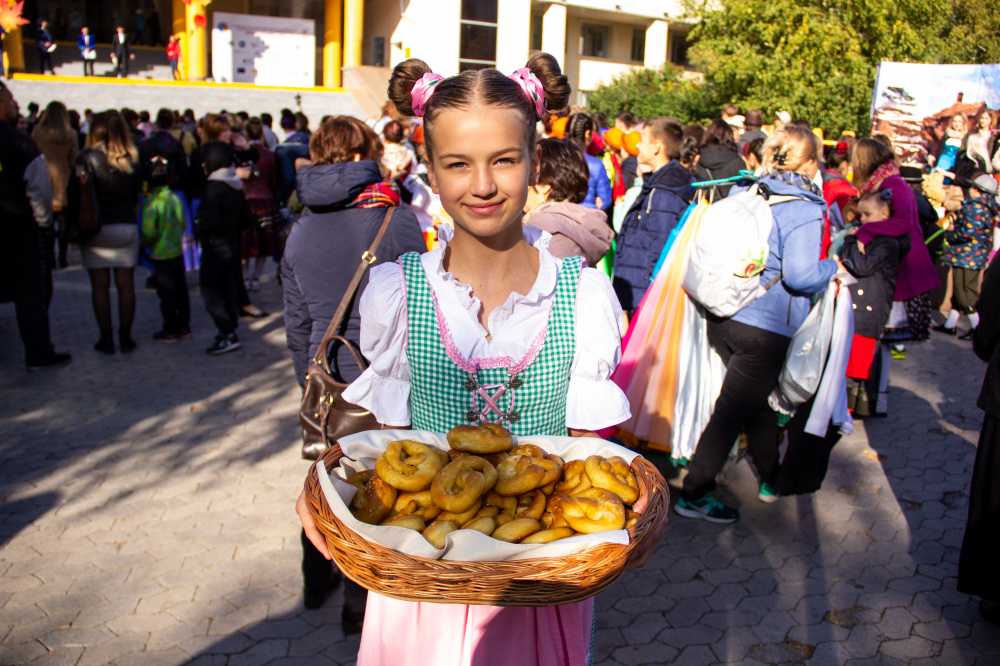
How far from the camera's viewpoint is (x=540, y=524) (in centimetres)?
157

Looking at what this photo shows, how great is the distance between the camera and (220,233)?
7.01 m

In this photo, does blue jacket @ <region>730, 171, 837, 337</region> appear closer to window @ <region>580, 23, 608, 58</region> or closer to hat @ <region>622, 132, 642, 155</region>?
hat @ <region>622, 132, 642, 155</region>

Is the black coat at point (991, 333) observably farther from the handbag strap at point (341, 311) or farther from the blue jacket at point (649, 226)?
the handbag strap at point (341, 311)

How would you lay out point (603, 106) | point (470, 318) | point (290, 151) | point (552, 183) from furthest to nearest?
point (603, 106), point (290, 151), point (552, 183), point (470, 318)

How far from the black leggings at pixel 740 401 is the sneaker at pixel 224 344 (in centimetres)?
485

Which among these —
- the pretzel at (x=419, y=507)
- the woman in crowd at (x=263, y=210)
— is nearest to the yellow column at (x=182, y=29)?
the woman in crowd at (x=263, y=210)

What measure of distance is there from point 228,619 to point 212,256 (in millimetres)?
4610

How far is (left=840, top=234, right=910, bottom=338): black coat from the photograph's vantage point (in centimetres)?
503

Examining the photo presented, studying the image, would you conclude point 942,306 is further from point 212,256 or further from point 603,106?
point 603,106

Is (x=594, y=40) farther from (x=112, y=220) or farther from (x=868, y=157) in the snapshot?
(x=112, y=220)

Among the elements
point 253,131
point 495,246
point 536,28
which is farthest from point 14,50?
point 495,246

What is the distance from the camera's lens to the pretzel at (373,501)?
152 centimetres

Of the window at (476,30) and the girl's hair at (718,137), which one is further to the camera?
the window at (476,30)

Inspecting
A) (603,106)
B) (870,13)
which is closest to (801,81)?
(870,13)
